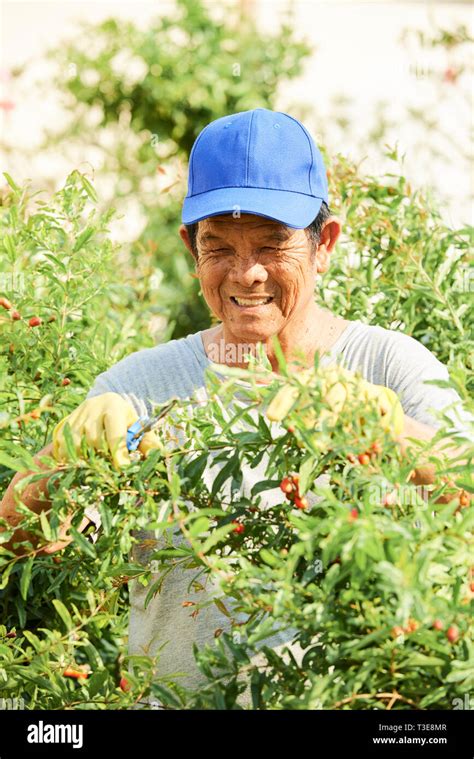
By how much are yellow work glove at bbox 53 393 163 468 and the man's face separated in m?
0.43

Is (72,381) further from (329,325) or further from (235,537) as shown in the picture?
(235,537)

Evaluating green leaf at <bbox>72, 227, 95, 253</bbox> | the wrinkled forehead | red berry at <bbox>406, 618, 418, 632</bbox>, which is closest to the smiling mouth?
the wrinkled forehead

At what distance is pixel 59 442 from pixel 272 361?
0.67 meters

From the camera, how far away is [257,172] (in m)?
2.30

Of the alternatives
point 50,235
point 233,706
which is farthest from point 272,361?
point 233,706

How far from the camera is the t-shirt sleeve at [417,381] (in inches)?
86.0

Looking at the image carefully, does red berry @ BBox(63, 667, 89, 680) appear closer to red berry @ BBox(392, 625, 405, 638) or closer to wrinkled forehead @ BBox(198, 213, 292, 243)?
red berry @ BBox(392, 625, 405, 638)

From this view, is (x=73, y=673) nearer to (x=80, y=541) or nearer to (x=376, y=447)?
(x=80, y=541)

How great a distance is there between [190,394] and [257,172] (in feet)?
1.58

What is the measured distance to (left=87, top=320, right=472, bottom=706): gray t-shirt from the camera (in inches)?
86.7

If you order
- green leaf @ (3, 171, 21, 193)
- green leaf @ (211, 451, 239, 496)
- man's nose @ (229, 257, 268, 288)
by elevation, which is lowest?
green leaf @ (211, 451, 239, 496)

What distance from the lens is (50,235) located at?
2660mm

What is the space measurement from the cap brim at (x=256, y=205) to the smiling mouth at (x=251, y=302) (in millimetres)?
154
